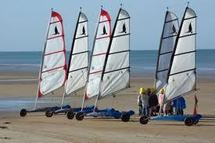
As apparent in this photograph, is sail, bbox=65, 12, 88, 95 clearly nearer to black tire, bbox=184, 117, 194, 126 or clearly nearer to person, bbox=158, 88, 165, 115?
person, bbox=158, 88, 165, 115

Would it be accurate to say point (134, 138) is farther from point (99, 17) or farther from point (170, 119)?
point (99, 17)

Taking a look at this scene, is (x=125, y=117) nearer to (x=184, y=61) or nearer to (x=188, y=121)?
(x=188, y=121)

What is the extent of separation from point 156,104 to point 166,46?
269 cm

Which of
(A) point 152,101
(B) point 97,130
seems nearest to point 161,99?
Answer: (A) point 152,101

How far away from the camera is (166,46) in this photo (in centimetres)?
2247

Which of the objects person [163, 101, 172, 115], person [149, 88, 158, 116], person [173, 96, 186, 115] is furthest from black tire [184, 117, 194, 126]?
person [149, 88, 158, 116]

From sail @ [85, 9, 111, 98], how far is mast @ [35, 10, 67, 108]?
1.76 meters

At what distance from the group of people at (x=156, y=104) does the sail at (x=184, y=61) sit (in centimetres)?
33

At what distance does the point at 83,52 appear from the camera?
2309cm

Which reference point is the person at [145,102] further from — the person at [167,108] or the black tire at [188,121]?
the black tire at [188,121]

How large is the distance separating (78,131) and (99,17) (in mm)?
5537

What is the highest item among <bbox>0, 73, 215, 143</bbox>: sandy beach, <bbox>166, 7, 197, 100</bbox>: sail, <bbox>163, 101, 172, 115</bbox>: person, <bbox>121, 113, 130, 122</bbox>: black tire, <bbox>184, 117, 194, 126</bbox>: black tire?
<bbox>166, 7, 197, 100</bbox>: sail

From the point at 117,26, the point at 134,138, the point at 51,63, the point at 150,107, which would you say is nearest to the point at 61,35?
the point at 51,63

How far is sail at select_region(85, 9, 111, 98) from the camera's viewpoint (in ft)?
72.5
